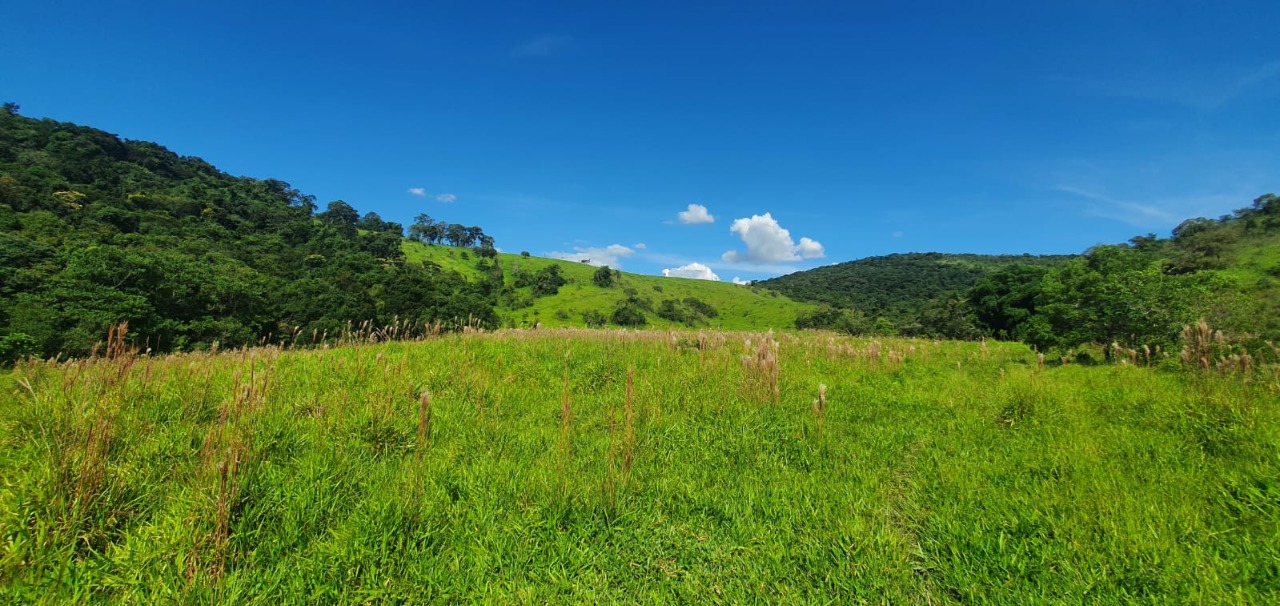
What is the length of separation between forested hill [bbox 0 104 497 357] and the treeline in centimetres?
1926

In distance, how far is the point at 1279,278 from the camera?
42344 mm

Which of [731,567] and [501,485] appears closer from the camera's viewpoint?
[731,567]

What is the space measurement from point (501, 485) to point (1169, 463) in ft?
18.2

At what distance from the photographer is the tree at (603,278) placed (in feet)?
367

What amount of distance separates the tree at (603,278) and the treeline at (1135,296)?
5042cm

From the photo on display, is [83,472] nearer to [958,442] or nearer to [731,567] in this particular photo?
[731,567]

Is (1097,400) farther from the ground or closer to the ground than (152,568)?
farther from the ground

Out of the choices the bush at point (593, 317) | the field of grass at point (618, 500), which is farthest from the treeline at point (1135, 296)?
the bush at point (593, 317)

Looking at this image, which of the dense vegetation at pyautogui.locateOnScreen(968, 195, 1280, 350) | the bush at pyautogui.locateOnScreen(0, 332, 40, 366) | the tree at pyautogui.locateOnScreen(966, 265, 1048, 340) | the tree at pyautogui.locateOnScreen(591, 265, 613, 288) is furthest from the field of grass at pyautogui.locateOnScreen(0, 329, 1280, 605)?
the tree at pyautogui.locateOnScreen(591, 265, 613, 288)

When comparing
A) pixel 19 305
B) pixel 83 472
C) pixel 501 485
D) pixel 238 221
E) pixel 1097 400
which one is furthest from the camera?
pixel 238 221

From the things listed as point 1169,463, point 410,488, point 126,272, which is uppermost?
point 126,272

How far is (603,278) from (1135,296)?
104 meters

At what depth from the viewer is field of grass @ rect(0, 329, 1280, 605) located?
2.32 metres

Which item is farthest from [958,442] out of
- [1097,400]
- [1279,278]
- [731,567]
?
[1279,278]
